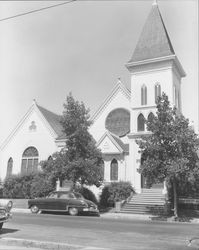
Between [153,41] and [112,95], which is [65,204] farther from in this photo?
[153,41]

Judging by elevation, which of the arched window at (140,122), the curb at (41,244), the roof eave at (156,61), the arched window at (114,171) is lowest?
the curb at (41,244)

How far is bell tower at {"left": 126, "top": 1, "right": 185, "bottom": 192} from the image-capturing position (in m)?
31.3

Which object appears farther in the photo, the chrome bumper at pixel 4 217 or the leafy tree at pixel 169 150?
the leafy tree at pixel 169 150

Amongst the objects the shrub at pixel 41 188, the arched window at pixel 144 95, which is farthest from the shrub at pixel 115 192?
the arched window at pixel 144 95

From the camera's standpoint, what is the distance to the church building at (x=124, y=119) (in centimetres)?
3162

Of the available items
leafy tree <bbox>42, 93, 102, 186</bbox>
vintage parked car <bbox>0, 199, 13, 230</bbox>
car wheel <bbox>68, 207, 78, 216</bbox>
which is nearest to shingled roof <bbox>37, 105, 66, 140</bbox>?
leafy tree <bbox>42, 93, 102, 186</bbox>

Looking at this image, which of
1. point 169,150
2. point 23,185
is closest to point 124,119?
point 23,185

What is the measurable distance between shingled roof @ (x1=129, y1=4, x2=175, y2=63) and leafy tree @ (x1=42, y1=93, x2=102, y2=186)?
953cm

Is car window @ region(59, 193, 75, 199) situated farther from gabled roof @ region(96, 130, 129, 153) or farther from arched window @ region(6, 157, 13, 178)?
arched window @ region(6, 157, 13, 178)

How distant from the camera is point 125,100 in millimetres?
35344

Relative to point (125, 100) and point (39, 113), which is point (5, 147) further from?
point (125, 100)

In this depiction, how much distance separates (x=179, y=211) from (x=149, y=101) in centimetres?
1125

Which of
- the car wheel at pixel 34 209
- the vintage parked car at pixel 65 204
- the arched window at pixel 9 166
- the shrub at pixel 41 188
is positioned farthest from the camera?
the arched window at pixel 9 166

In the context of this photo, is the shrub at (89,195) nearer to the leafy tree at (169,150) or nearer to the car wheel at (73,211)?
the car wheel at (73,211)
